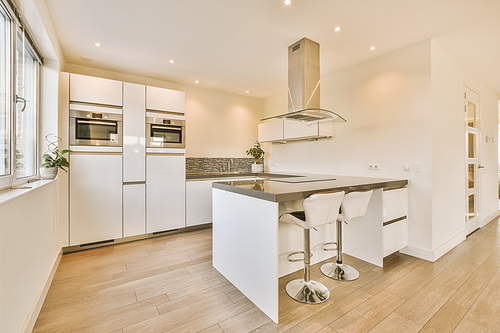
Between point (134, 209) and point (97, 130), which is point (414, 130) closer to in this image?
point (134, 209)

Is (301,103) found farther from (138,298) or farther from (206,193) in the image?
(138,298)

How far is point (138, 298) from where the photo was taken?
1.92 m

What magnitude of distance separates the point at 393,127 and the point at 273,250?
7.62 feet

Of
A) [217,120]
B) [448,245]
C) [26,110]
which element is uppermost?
[217,120]

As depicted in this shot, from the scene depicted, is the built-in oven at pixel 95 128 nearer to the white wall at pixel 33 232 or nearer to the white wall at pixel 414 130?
the white wall at pixel 33 232

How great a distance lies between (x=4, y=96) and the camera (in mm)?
1643

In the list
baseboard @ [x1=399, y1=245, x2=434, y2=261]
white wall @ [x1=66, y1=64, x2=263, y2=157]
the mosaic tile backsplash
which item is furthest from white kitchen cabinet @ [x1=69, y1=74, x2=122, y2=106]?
baseboard @ [x1=399, y1=245, x2=434, y2=261]

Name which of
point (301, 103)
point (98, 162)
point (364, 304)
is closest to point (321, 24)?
point (301, 103)

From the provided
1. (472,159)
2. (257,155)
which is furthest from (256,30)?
(472,159)

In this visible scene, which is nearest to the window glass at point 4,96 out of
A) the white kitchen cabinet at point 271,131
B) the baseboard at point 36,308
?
the baseboard at point 36,308

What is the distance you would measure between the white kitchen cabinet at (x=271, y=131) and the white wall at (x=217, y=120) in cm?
51

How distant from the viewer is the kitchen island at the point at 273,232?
1671mm

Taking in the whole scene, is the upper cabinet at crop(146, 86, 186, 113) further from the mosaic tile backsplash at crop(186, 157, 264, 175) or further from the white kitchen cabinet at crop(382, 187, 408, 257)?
the white kitchen cabinet at crop(382, 187, 408, 257)

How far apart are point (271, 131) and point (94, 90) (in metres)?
2.79
